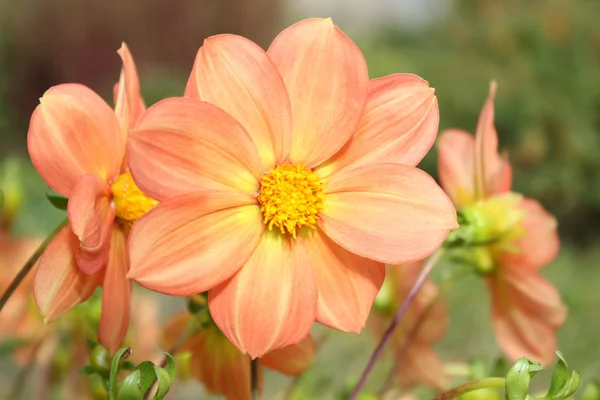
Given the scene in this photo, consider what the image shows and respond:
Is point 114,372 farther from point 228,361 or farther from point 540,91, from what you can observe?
point 540,91

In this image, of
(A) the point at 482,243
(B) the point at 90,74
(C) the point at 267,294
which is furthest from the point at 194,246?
(B) the point at 90,74

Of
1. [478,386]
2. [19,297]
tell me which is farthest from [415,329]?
[19,297]

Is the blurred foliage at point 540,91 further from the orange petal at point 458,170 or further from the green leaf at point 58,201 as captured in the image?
the green leaf at point 58,201

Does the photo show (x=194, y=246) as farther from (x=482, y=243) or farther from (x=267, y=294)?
(x=482, y=243)

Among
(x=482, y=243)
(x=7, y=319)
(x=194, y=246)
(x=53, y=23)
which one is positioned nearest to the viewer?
(x=194, y=246)

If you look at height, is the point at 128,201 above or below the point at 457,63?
above

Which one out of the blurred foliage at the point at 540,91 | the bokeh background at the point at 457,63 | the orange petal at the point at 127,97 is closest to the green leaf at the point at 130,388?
the orange petal at the point at 127,97
